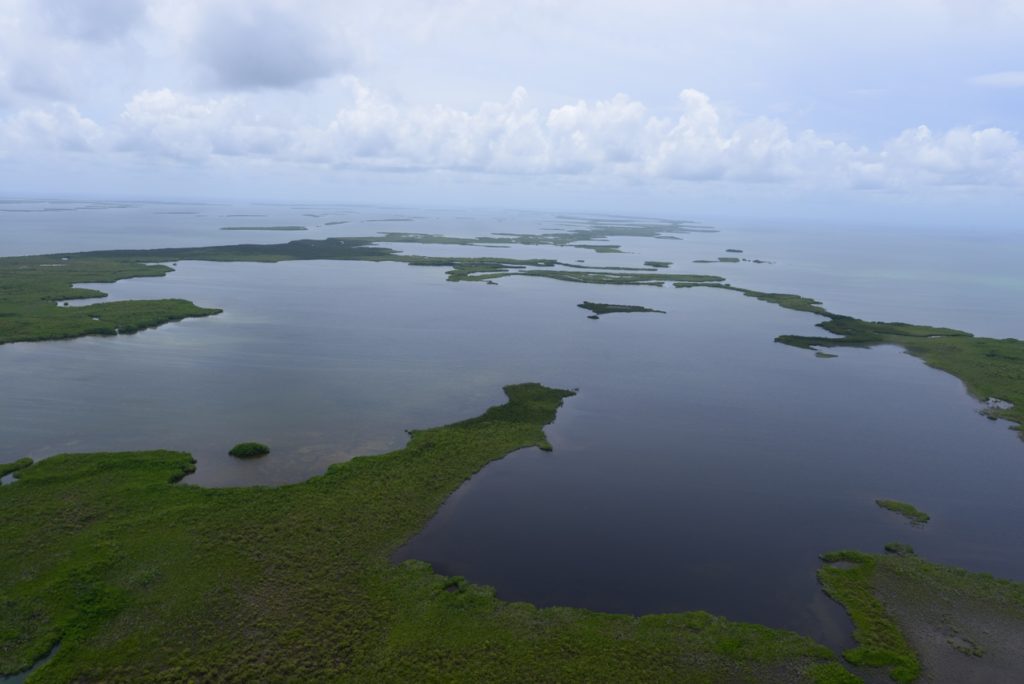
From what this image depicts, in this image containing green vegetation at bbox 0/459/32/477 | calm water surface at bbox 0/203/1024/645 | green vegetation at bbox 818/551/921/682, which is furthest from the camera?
green vegetation at bbox 0/459/32/477

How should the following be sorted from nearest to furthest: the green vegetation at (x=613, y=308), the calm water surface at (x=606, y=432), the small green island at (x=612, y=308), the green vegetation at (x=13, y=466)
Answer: the calm water surface at (x=606, y=432)
the green vegetation at (x=13, y=466)
the small green island at (x=612, y=308)
the green vegetation at (x=613, y=308)

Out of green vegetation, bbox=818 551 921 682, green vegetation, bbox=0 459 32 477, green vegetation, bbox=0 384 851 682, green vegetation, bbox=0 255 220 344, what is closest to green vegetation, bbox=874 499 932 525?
green vegetation, bbox=818 551 921 682

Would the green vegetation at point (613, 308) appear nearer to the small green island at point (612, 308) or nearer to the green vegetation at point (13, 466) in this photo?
the small green island at point (612, 308)

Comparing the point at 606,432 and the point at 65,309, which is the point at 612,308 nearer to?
the point at 606,432

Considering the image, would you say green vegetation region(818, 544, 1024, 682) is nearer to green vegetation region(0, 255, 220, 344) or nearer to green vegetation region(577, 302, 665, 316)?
green vegetation region(577, 302, 665, 316)

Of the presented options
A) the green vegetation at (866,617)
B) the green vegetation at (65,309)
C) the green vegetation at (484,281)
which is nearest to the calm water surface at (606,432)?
the green vegetation at (866,617)

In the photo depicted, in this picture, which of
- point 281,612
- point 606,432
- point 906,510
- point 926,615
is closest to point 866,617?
point 926,615
